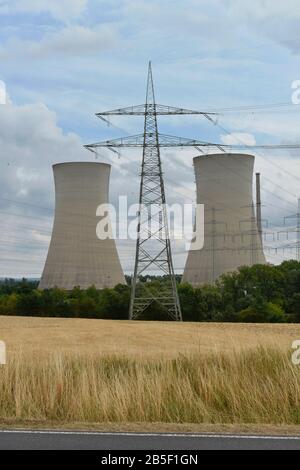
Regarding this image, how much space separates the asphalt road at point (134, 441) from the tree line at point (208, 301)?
30658mm

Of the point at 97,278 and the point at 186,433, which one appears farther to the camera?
the point at 97,278

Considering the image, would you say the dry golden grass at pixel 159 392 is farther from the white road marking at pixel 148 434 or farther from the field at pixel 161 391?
the white road marking at pixel 148 434

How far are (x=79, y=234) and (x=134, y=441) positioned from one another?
106ft

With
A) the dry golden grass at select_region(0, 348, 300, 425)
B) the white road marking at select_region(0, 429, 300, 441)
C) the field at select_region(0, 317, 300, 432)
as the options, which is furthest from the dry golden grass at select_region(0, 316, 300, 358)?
→ the white road marking at select_region(0, 429, 300, 441)

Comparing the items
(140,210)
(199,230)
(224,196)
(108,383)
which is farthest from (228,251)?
(108,383)

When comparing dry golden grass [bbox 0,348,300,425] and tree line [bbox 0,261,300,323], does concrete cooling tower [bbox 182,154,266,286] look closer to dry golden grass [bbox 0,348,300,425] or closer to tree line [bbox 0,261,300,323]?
tree line [bbox 0,261,300,323]

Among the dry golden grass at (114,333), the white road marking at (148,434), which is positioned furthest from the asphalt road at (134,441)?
the dry golden grass at (114,333)

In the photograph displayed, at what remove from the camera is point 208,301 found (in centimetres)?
3819

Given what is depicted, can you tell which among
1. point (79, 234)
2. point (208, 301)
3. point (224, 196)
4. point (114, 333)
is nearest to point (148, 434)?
point (114, 333)

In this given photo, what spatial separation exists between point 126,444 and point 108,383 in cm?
252

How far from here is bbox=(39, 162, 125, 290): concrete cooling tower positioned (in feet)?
119

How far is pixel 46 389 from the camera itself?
744cm

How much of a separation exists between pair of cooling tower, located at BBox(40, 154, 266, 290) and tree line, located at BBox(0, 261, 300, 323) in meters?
1.11

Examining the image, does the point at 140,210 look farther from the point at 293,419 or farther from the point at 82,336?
the point at 293,419
